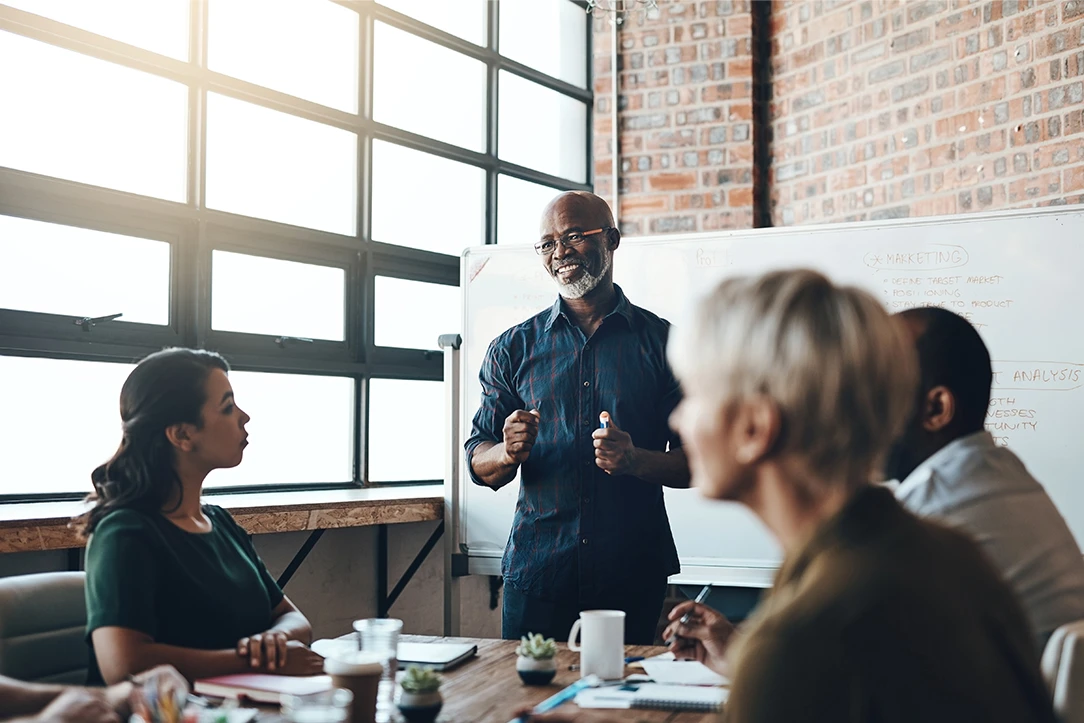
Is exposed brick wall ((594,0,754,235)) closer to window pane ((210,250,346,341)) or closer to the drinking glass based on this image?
window pane ((210,250,346,341))

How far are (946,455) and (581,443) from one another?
1104mm

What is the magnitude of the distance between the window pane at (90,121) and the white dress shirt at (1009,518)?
2.60 meters

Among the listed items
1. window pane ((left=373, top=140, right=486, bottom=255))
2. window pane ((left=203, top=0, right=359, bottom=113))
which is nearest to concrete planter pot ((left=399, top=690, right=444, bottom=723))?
window pane ((left=203, top=0, right=359, bottom=113))

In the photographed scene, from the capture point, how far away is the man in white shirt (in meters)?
1.22

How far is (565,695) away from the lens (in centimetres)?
145

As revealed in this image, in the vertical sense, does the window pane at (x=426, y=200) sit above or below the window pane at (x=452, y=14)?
below

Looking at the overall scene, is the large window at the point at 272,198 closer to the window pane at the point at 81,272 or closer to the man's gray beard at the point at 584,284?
the window pane at the point at 81,272

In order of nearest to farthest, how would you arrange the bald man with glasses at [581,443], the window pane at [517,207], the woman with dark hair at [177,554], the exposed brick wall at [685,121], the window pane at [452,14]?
the woman with dark hair at [177,554] → the bald man with glasses at [581,443] → the window pane at [452,14] → the exposed brick wall at [685,121] → the window pane at [517,207]

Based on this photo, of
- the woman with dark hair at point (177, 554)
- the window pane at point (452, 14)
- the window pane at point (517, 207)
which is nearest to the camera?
the woman with dark hair at point (177, 554)

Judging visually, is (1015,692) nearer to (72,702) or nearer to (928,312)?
(928,312)

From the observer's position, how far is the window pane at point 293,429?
3465mm

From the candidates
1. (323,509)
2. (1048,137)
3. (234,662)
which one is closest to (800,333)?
(234,662)

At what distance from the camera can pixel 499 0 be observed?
444cm

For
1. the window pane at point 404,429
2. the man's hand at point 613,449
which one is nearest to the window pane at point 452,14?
the window pane at point 404,429
